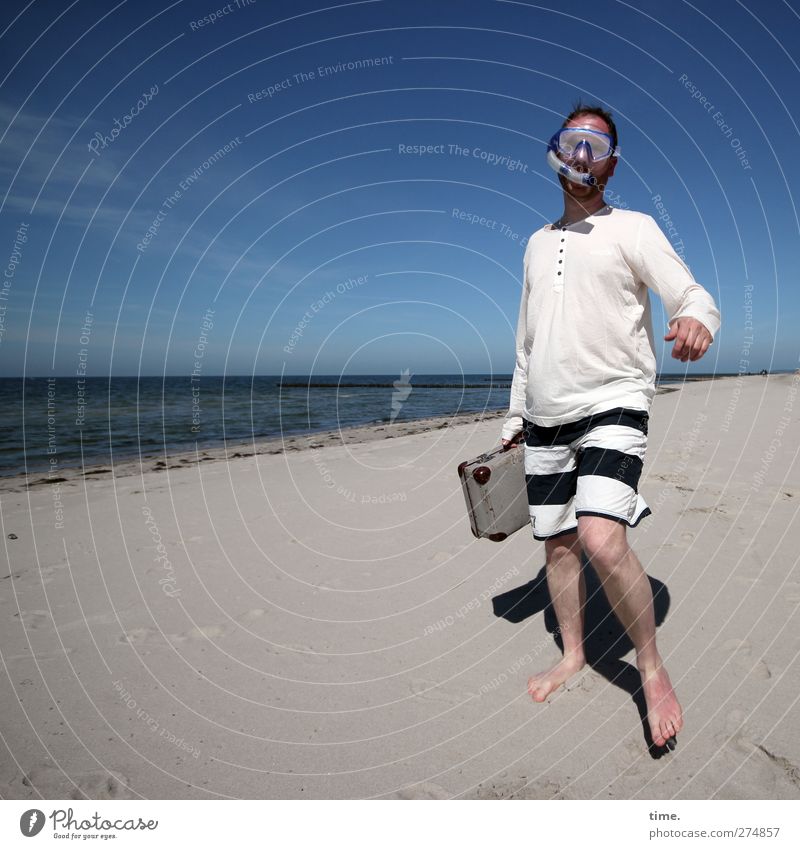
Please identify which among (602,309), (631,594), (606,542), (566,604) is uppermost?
(602,309)

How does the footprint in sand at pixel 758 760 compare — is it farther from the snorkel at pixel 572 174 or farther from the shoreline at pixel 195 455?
the shoreline at pixel 195 455

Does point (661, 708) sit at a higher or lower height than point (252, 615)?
higher

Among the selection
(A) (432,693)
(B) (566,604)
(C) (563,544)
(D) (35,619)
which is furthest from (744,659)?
(D) (35,619)

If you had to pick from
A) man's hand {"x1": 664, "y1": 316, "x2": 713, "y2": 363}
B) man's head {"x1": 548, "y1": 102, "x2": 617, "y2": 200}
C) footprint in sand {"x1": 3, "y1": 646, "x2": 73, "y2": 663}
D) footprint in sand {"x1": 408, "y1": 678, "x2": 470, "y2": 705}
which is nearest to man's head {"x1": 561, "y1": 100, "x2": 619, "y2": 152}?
man's head {"x1": 548, "y1": 102, "x2": 617, "y2": 200}

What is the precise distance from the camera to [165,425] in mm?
16656

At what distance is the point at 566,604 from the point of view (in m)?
2.64

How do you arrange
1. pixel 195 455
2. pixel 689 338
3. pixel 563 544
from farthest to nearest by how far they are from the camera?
pixel 195 455, pixel 563 544, pixel 689 338

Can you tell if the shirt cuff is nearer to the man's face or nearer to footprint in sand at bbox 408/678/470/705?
the man's face

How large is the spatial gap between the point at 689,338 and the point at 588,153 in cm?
100

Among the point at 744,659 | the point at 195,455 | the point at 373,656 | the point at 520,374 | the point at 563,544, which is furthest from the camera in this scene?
the point at 195,455

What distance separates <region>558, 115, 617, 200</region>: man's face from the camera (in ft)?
7.81

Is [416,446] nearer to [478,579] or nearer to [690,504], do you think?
[690,504]

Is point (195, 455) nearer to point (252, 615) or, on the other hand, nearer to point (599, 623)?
point (252, 615)

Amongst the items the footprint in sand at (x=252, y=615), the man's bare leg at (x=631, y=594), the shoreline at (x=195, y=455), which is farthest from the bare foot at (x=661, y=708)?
the shoreline at (x=195, y=455)
